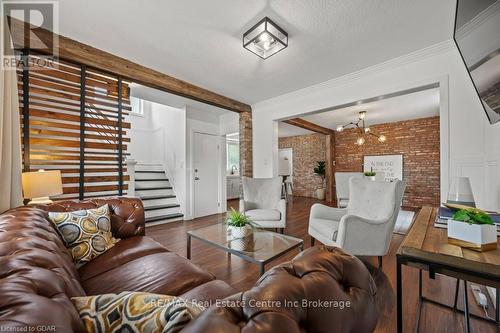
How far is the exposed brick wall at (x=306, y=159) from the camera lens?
24.1ft

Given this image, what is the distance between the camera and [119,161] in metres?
2.78

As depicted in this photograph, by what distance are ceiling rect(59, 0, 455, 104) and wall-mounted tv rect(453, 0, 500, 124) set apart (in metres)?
0.66

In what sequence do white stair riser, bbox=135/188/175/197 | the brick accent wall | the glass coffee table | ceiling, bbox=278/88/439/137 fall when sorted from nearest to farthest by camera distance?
the glass coffee table, ceiling, bbox=278/88/439/137, the brick accent wall, white stair riser, bbox=135/188/175/197

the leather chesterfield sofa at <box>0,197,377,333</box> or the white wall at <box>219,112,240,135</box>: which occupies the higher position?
the white wall at <box>219,112,240,135</box>

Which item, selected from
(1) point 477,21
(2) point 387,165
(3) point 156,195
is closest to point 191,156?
(3) point 156,195

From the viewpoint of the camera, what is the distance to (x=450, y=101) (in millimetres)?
2205

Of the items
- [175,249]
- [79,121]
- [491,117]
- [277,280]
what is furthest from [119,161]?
[491,117]

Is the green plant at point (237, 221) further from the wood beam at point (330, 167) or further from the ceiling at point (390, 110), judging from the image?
the wood beam at point (330, 167)

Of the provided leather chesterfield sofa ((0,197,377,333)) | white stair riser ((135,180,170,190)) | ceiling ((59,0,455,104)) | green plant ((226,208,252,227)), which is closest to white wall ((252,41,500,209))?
ceiling ((59,0,455,104))

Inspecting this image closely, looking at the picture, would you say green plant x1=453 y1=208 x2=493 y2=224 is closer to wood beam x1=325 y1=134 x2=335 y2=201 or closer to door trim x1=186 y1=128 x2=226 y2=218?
door trim x1=186 y1=128 x2=226 y2=218

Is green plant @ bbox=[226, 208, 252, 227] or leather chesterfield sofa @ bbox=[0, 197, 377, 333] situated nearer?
leather chesterfield sofa @ bbox=[0, 197, 377, 333]

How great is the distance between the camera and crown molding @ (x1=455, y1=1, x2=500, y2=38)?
982mm

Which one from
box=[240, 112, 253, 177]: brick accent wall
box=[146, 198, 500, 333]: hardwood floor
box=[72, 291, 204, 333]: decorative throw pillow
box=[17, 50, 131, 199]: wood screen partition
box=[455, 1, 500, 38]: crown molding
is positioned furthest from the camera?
box=[240, 112, 253, 177]: brick accent wall

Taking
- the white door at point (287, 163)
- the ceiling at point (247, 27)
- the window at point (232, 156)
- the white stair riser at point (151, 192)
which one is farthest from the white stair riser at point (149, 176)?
the white door at point (287, 163)
